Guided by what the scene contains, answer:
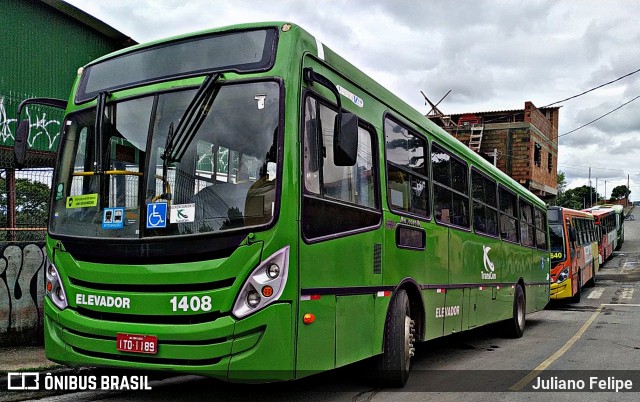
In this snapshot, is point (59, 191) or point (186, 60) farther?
point (59, 191)

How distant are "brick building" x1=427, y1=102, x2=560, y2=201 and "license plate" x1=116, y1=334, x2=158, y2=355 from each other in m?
28.7

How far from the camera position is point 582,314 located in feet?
56.3

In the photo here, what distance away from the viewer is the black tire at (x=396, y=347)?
21.5 feet

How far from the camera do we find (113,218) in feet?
17.3

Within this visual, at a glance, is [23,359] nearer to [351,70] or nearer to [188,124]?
[188,124]

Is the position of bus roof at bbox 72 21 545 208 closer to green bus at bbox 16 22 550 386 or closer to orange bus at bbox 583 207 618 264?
green bus at bbox 16 22 550 386

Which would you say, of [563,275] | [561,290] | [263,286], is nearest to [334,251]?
[263,286]

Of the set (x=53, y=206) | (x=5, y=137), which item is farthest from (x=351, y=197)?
(x=5, y=137)

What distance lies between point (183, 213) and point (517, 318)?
30.0 feet

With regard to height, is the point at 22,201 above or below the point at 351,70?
below

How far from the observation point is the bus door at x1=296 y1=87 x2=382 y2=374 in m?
5.08

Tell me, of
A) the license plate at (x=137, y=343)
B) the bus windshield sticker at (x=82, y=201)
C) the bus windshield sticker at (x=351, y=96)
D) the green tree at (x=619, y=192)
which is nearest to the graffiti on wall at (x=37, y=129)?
the bus windshield sticker at (x=82, y=201)

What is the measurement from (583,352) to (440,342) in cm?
241

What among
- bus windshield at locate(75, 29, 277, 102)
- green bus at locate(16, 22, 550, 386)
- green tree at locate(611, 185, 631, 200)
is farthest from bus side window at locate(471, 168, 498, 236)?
green tree at locate(611, 185, 631, 200)
